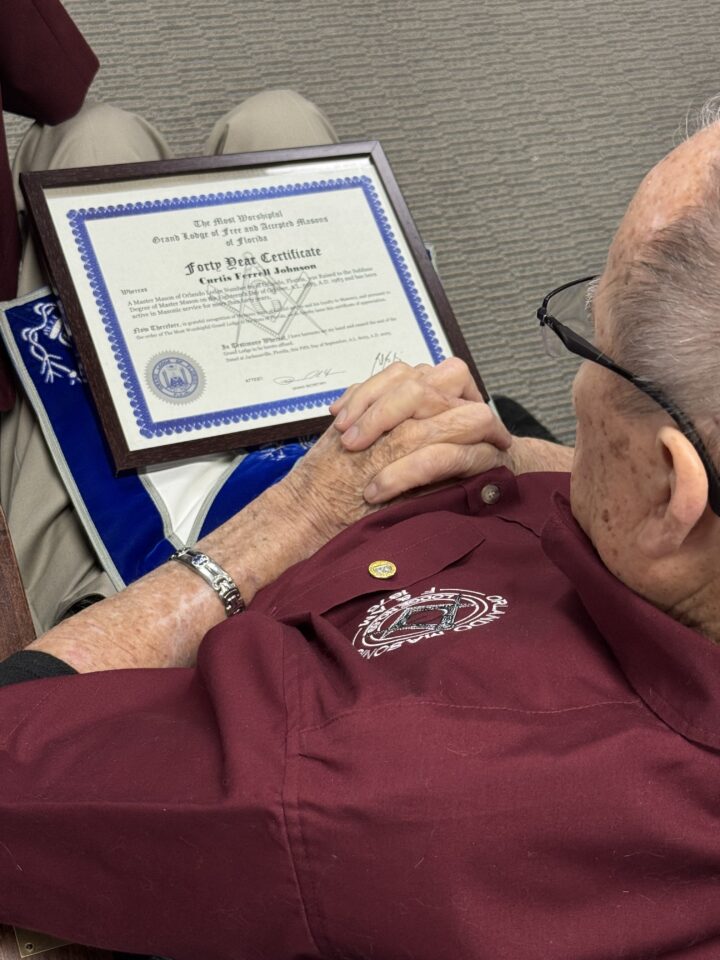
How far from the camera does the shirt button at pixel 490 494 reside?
3.52 feet

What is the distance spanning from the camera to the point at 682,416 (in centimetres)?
61

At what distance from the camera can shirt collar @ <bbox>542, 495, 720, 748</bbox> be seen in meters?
0.62

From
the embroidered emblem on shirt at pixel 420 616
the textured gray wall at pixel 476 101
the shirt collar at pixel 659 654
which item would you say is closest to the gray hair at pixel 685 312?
the shirt collar at pixel 659 654

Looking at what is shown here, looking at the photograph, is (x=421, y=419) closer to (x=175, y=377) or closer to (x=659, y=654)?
(x=175, y=377)

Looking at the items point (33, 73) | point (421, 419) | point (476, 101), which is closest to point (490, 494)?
point (421, 419)

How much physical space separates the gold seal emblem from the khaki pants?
1.10ft

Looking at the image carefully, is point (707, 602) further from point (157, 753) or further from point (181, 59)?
point (181, 59)

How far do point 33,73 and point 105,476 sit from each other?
21.5 inches

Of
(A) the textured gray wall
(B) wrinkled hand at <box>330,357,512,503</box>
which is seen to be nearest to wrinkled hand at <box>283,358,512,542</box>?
Answer: (B) wrinkled hand at <box>330,357,512,503</box>

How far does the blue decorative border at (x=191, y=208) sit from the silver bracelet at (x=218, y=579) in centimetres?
18

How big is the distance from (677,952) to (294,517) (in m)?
0.58
